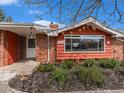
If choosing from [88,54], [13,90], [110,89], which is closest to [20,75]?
[13,90]

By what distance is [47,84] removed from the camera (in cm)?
1216

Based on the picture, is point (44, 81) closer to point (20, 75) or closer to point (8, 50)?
point (20, 75)

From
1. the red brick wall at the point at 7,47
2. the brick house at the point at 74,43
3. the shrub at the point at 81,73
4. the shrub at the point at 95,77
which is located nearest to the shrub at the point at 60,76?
the shrub at the point at 81,73

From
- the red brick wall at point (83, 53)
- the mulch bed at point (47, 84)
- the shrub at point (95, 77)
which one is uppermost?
the red brick wall at point (83, 53)

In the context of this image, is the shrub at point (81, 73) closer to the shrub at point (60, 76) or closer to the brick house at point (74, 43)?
the shrub at point (60, 76)

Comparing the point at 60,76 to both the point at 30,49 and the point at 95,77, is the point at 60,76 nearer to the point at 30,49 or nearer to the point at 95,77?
the point at 95,77

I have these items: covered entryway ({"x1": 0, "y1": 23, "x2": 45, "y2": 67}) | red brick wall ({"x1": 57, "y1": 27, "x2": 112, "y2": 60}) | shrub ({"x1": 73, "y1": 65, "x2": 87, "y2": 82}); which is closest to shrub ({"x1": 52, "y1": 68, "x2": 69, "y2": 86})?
shrub ({"x1": 73, "y1": 65, "x2": 87, "y2": 82})

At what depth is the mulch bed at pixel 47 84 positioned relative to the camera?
1171 centimetres

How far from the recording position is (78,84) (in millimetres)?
12320

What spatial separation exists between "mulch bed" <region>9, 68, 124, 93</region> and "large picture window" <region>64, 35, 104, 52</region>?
6.43 meters

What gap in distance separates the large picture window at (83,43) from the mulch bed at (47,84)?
21.1 feet

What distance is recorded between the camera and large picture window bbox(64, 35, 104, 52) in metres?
19.9

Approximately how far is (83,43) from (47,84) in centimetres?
865

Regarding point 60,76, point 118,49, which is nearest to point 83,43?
point 118,49
